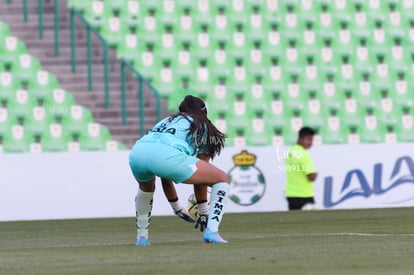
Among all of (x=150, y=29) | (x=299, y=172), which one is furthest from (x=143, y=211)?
(x=150, y=29)

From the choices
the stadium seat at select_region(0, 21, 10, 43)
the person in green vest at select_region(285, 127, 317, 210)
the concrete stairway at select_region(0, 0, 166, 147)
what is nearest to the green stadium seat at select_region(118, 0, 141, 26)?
the concrete stairway at select_region(0, 0, 166, 147)

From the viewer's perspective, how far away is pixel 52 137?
20.7m

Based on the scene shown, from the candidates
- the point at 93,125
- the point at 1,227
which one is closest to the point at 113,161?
the point at 93,125

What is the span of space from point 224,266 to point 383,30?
16.9 metres

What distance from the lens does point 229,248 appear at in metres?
10.1

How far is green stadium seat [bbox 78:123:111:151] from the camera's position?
20.7 meters

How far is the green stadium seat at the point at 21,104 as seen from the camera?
20797mm

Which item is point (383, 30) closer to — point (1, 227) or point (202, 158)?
point (1, 227)

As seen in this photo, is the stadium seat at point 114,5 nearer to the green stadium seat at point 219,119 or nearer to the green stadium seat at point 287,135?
the green stadium seat at point 219,119

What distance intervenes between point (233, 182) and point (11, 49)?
5.21m

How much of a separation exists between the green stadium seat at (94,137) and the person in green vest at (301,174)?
11.6 ft

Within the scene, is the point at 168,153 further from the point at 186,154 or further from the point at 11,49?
the point at 11,49

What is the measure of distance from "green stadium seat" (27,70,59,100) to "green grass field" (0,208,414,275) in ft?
15.8

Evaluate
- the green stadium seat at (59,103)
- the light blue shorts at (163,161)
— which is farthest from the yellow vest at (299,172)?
the light blue shorts at (163,161)
